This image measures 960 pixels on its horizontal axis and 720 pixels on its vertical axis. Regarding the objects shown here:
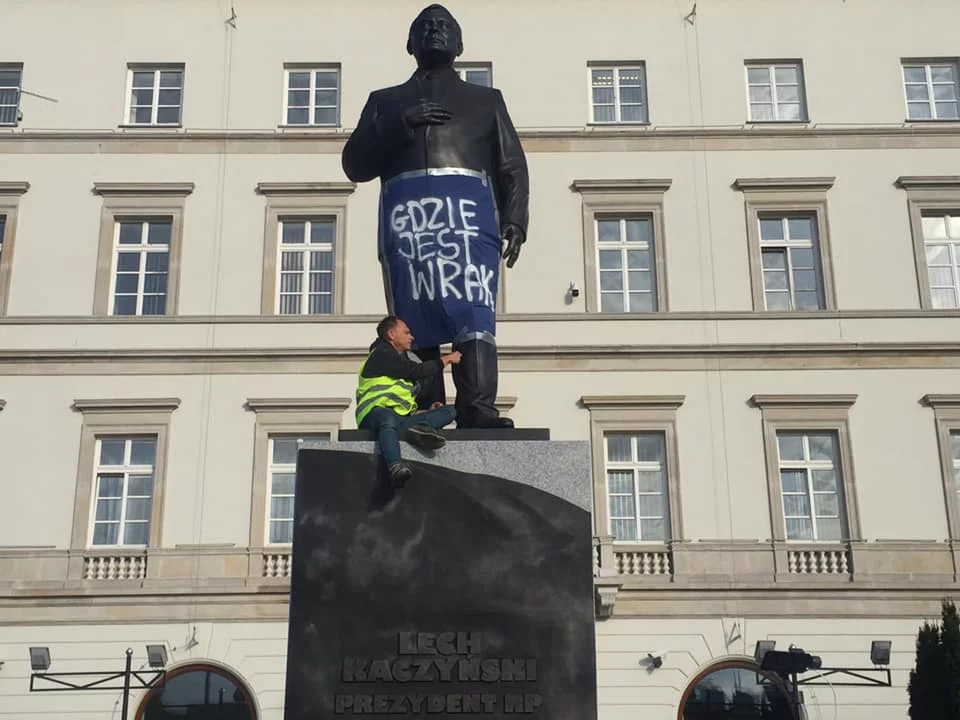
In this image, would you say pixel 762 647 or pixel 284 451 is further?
pixel 284 451

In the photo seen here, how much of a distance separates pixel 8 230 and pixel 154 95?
3.58 m

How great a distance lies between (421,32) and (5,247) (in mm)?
16213

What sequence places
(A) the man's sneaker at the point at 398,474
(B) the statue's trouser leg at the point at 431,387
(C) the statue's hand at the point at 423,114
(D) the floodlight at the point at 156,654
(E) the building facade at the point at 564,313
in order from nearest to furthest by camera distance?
(A) the man's sneaker at the point at 398,474 → (B) the statue's trouser leg at the point at 431,387 → (C) the statue's hand at the point at 423,114 → (D) the floodlight at the point at 156,654 → (E) the building facade at the point at 564,313

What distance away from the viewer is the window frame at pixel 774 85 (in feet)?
77.9

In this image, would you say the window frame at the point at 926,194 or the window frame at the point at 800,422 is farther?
the window frame at the point at 926,194

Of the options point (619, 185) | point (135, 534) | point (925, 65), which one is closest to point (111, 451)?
point (135, 534)

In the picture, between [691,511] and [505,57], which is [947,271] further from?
[505,57]

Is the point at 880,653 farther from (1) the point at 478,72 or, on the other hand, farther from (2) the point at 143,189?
(2) the point at 143,189

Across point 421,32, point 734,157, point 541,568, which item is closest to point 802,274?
point 734,157

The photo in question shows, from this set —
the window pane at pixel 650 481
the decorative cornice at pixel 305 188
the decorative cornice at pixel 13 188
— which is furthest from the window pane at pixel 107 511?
the window pane at pixel 650 481

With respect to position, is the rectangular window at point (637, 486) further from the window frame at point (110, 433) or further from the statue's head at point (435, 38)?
the statue's head at point (435, 38)

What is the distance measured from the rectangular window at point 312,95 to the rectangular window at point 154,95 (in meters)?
1.97

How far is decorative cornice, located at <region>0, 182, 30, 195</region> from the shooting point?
76.0 ft

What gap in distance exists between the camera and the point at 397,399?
7410mm
